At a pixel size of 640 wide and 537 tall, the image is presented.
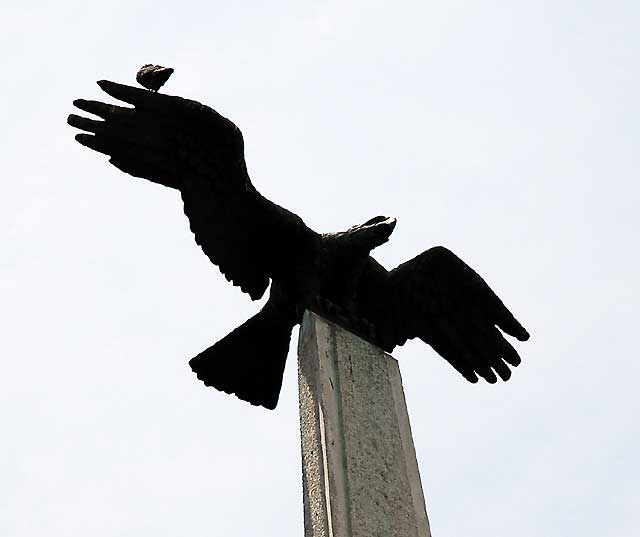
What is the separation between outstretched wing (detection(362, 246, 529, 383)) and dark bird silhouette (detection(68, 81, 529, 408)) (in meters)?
0.02

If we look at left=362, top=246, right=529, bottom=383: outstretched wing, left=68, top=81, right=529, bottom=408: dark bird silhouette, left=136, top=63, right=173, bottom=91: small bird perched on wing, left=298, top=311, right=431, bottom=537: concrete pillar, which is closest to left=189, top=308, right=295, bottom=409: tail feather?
left=68, top=81, right=529, bottom=408: dark bird silhouette

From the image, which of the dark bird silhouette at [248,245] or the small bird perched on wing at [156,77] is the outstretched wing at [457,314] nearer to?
the dark bird silhouette at [248,245]

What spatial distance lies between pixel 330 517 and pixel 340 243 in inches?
61.6

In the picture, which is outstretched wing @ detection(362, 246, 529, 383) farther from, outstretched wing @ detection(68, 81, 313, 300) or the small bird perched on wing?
the small bird perched on wing

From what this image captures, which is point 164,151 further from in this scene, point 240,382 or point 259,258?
point 240,382

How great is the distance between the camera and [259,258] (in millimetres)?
5699

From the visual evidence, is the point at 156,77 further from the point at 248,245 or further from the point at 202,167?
the point at 248,245

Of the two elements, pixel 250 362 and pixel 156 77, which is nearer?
pixel 156 77

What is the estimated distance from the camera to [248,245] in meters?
5.62

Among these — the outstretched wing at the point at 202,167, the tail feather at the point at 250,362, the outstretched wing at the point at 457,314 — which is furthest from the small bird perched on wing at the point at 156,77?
the outstretched wing at the point at 457,314

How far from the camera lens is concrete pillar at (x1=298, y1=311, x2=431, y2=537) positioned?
455 cm

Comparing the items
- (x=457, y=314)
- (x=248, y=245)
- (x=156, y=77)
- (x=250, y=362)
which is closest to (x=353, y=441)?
(x=250, y=362)

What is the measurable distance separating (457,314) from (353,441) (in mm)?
1437

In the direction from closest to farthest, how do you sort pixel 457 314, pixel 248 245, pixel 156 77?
pixel 156 77
pixel 248 245
pixel 457 314
